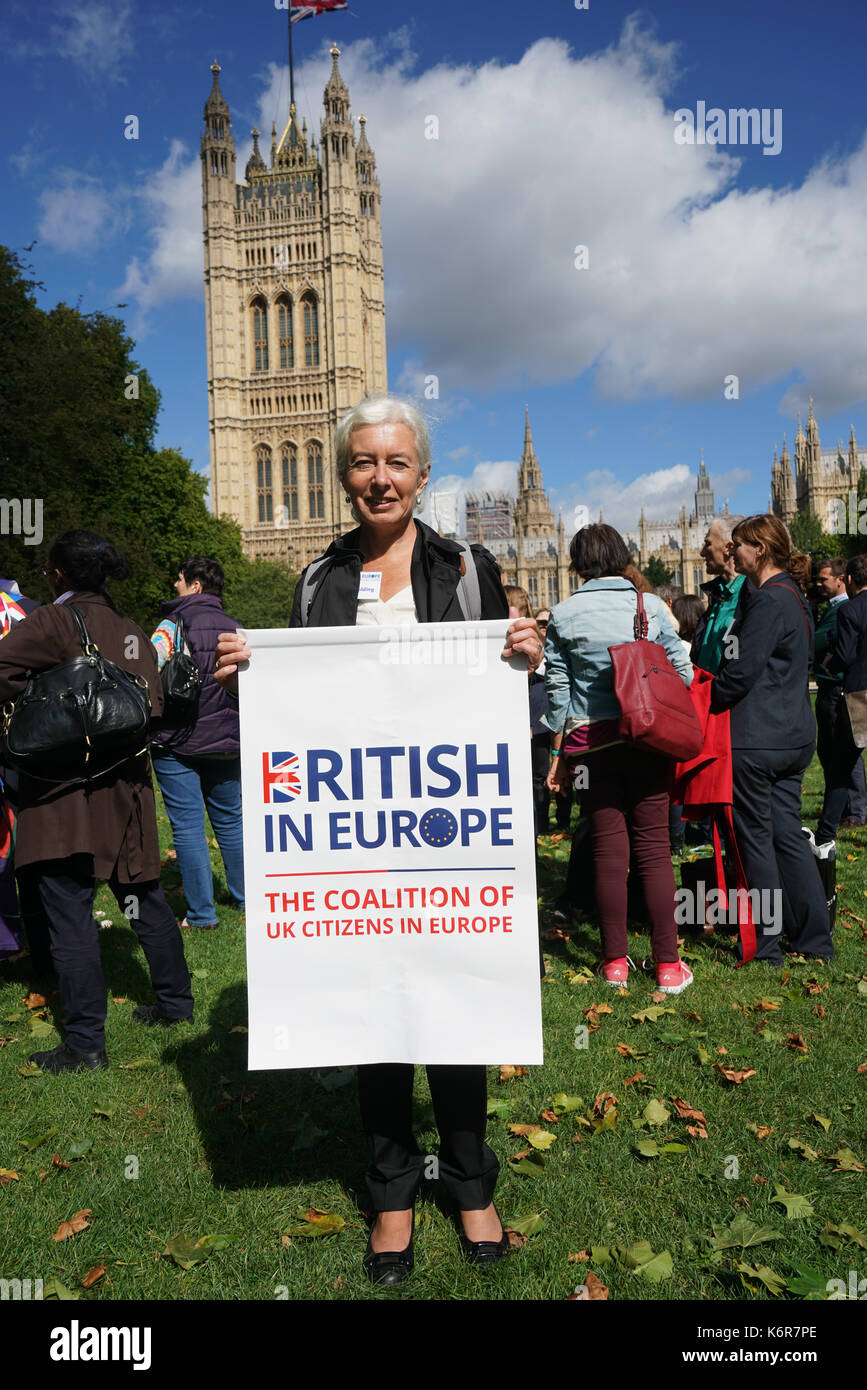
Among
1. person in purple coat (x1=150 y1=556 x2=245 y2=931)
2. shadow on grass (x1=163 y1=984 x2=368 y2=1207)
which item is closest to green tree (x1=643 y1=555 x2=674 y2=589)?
person in purple coat (x1=150 y1=556 x2=245 y2=931)

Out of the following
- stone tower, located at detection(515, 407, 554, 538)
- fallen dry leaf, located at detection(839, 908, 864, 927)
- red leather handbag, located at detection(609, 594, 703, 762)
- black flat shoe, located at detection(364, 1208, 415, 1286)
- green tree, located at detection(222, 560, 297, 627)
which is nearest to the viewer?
black flat shoe, located at detection(364, 1208, 415, 1286)

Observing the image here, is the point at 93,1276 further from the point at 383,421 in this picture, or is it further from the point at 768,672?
the point at 768,672

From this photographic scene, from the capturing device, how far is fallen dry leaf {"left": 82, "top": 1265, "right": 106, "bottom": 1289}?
2.65m

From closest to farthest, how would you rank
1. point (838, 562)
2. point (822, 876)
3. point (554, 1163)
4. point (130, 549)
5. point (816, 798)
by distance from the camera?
point (554, 1163)
point (822, 876)
point (838, 562)
point (816, 798)
point (130, 549)

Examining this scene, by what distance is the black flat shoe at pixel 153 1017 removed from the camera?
14.7 ft

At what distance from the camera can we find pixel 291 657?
2654 mm

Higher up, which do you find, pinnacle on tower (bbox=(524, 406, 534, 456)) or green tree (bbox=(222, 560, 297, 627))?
pinnacle on tower (bbox=(524, 406, 534, 456))

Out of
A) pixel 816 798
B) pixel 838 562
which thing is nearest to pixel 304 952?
pixel 838 562

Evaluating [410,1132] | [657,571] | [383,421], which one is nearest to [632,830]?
[410,1132]

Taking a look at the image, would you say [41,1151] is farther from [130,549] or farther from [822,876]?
[130,549]

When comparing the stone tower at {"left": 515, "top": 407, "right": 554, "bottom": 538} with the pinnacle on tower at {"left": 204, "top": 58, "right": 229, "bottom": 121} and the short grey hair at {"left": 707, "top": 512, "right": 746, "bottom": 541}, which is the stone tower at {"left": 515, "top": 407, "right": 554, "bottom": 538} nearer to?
the pinnacle on tower at {"left": 204, "top": 58, "right": 229, "bottom": 121}

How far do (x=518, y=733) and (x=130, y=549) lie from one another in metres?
26.5

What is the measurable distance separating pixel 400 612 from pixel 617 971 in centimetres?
287

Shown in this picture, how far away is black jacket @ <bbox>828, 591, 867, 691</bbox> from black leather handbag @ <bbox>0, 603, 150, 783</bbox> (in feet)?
18.0
